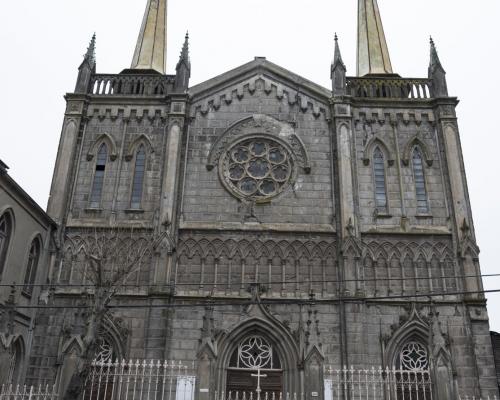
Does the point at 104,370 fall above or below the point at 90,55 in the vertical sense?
below

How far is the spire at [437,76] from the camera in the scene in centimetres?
2164

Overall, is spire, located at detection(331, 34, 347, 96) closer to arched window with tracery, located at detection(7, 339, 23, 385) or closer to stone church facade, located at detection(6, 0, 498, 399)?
stone church facade, located at detection(6, 0, 498, 399)

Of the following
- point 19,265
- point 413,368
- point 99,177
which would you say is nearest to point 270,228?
point 413,368

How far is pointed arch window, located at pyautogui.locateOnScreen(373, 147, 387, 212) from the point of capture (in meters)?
19.9

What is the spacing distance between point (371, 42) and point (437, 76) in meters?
5.41

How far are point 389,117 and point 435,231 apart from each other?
5432 millimetres

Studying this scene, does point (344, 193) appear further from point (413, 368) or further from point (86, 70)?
point (86, 70)

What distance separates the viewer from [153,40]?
2623 cm

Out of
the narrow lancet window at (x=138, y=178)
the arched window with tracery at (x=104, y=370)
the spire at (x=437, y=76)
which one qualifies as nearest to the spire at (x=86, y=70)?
the narrow lancet window at (x=138, y=178)

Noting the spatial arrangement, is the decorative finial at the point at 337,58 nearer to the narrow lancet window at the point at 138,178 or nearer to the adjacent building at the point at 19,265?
the narrow lancet window at the point at 138,178

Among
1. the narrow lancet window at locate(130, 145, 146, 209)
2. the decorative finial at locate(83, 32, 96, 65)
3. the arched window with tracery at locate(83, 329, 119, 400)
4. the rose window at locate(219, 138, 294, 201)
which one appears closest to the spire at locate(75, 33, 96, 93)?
the decorative finial at locate(83, 32, 96, 65)

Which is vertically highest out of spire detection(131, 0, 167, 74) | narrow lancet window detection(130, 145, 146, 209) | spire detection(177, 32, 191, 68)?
spire detection(131, 0, 167, 74)

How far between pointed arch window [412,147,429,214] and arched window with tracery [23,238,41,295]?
14762mm

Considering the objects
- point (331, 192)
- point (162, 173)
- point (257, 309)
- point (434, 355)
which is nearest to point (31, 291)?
point (162, 173)
